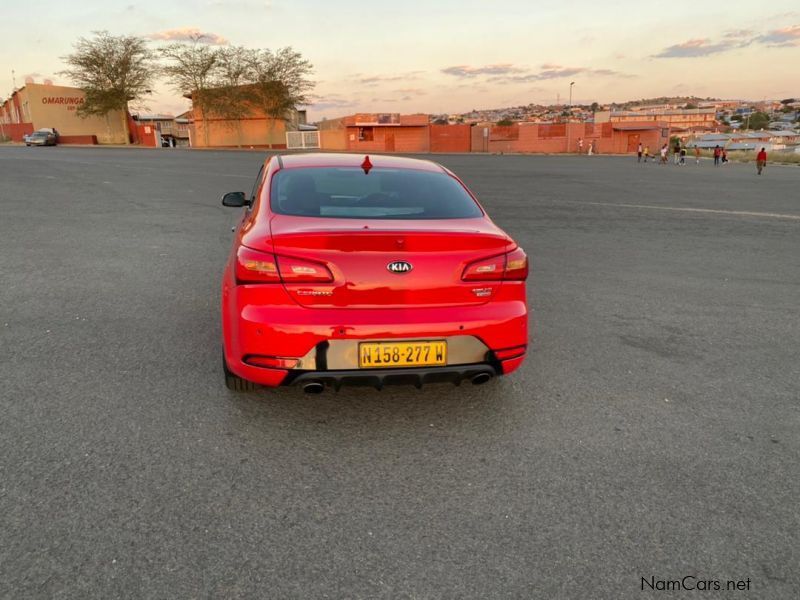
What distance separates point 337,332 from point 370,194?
1.24 metres

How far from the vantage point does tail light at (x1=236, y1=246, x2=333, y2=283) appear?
303 centimetres

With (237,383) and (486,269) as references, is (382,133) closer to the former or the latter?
(237,383)

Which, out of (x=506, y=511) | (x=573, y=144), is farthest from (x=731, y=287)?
(x=573, y=144)

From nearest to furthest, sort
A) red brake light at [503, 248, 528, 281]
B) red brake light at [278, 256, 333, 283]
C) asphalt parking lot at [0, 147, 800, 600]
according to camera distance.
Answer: asphalt parking lot at [0, 147, 800, 600], red brake light at [278, 256, 333, 283], red brake light at [503, 248, 528, 281]

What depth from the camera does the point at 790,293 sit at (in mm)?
6426

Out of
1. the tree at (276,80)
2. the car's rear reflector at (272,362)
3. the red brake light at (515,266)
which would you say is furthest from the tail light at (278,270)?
the tree at (276,80)

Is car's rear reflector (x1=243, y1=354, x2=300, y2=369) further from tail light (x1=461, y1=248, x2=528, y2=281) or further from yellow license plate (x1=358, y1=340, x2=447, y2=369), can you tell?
tail light (x1=461, y1=248, x2=528, y2=281)

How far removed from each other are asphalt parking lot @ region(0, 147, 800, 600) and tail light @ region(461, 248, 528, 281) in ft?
2.85

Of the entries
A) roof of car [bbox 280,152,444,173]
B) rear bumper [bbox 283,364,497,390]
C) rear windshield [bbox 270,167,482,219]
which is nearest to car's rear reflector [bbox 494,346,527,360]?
rear bumper [bbox 283,364,497,390]

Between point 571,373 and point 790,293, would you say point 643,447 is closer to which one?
point 571,373

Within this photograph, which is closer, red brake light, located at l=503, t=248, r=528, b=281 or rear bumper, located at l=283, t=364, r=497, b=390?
rear bumper, located at l=283, t=364, r=497, b=390

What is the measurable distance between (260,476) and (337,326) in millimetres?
823

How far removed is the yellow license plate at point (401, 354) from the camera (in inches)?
120

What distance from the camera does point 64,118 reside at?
73.7 m
